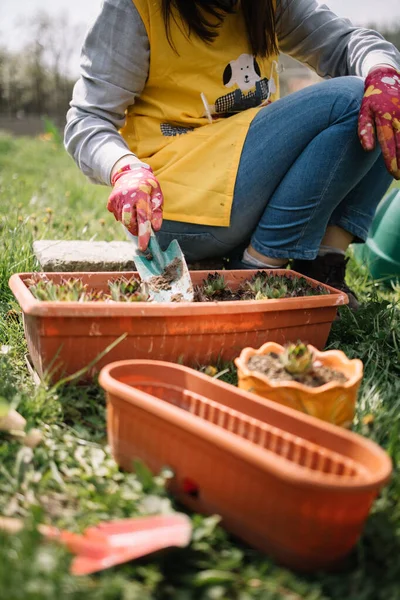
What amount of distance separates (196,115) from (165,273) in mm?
552

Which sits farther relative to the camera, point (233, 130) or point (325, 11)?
point (325, 11)

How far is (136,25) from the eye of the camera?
189cm

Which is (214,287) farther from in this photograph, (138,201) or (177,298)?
(138,201)

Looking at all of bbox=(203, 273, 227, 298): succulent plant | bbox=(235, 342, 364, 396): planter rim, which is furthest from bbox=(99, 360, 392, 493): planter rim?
bbox=(203, 273, 227, 298): succulent plant

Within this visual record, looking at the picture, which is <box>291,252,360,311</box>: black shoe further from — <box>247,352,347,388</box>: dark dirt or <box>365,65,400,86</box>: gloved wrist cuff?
<box>247,352,347,388</box>: dark dirt

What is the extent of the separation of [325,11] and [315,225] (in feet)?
2.49

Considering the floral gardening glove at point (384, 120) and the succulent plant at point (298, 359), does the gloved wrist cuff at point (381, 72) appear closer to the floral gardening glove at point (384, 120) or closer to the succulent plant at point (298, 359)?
the floral gardening glove at point (384, 120)

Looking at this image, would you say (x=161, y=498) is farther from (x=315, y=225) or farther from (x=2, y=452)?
(x=315, y=225)

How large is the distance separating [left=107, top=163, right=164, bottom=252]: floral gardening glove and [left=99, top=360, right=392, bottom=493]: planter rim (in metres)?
0.54

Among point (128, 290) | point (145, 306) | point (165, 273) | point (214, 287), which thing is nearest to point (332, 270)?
point (214, 287)

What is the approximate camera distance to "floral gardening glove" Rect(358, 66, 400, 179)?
1807mm

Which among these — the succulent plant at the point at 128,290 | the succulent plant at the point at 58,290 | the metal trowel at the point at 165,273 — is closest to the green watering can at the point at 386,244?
the metal trowel at the point at 165,273

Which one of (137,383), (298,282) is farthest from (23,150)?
(137,383)

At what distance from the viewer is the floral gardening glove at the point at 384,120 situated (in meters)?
1.81
